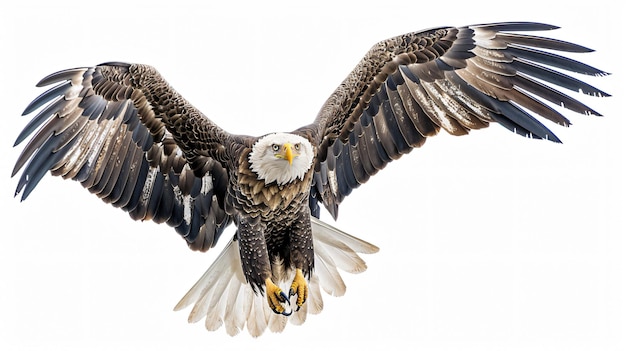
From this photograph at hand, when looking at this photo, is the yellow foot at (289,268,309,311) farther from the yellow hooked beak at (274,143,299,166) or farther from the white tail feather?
the yellow hooked beak at (274,143,299,166)

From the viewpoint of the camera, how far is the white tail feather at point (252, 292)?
25.4 ft

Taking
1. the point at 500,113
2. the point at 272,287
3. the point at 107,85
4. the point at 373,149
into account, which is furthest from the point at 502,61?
the point at 107,85

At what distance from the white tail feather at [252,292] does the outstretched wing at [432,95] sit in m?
0.27

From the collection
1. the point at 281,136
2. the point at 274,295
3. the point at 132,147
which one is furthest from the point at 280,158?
the point at 132,147

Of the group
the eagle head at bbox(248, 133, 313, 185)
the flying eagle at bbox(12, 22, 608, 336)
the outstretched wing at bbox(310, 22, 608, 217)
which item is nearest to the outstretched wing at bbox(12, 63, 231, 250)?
the flying eagle at bbox(12, 22, 608, 336)

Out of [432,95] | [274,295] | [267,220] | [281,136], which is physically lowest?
[274,295]

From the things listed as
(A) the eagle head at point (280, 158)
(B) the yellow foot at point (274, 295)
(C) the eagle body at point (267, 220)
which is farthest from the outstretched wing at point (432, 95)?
(B) the yellow foot at point (274, 295)

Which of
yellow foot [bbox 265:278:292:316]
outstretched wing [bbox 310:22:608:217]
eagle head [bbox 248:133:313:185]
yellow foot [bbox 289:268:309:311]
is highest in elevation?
outstretched wing [bbox 310:22:608:217]

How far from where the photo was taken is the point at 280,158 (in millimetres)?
6879

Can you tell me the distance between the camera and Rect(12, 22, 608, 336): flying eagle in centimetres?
698

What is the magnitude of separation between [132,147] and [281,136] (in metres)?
1.08

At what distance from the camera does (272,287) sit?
7.25 metres

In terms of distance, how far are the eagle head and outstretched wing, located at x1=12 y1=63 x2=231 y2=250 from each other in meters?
0.40

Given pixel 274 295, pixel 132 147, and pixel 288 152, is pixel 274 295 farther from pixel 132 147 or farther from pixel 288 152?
pixel 132 147
